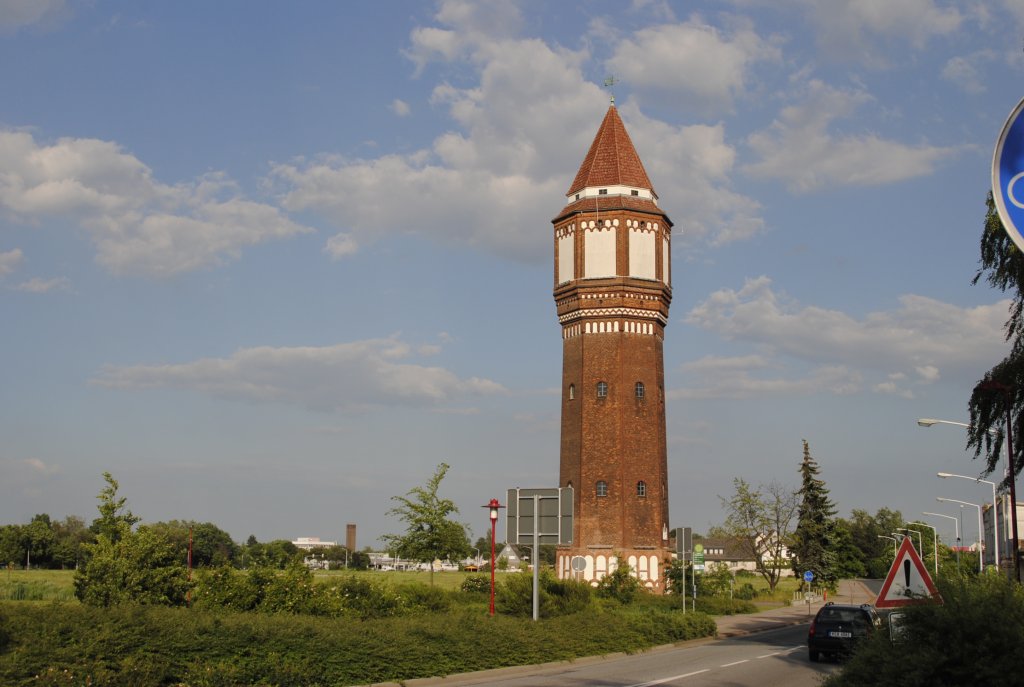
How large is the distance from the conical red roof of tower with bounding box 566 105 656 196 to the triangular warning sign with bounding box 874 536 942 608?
42480mm

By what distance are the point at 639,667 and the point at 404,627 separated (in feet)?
21.6

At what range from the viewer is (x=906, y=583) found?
42.2 ft

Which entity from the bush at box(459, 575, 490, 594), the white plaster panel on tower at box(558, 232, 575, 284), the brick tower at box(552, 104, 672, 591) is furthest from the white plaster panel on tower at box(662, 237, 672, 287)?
the bush at box(459, 575, 490, 594)

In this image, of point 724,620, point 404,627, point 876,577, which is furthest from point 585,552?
point 876,577

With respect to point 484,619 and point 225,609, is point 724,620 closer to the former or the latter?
point 484,619

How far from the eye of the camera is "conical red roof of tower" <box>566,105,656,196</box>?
5438 centimetres

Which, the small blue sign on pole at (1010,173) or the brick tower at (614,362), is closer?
the small blue sign on pole at (1010,173)

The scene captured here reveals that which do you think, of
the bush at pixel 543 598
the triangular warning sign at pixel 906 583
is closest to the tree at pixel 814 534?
the bush at pixel 543 598

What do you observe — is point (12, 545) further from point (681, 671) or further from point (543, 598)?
point (681, 671)

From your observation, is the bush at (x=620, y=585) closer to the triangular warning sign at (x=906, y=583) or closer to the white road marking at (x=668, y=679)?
the white road marking at (x=668, y=679)

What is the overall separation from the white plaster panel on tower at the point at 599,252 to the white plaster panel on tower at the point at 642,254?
1.01m

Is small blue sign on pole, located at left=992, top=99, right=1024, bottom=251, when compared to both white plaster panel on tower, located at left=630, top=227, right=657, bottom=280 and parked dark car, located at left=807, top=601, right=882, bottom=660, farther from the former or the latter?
white plaster panel on tower, located at left=630, top=227, right=657, bottom=280

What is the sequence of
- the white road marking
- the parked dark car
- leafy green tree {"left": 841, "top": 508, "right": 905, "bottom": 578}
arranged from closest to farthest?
the white road marking, the parked dark car, leafy green tree {"left": 841, "top": 508, "right": 905, "bottom": 578}

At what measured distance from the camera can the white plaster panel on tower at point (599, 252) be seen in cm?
5291
